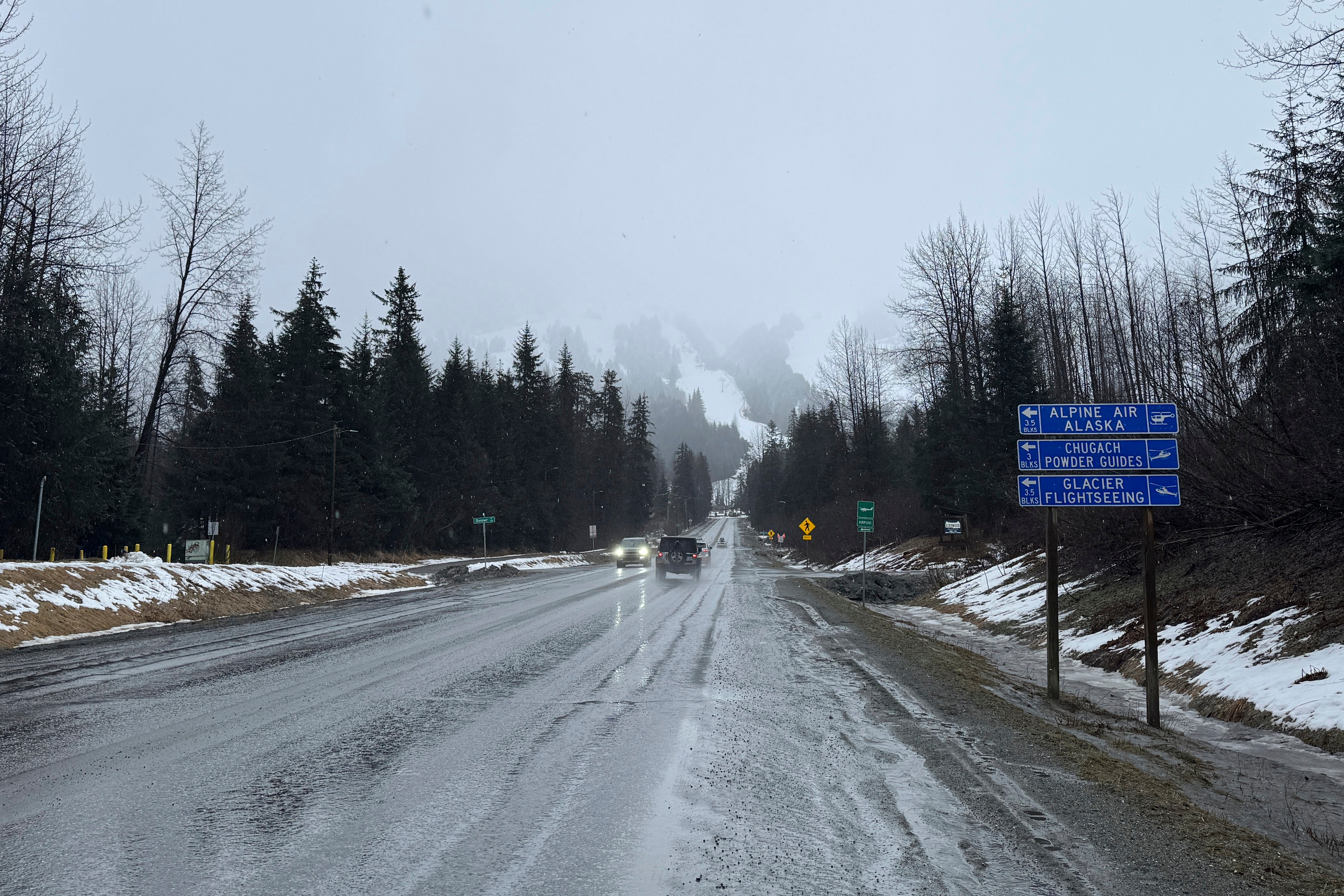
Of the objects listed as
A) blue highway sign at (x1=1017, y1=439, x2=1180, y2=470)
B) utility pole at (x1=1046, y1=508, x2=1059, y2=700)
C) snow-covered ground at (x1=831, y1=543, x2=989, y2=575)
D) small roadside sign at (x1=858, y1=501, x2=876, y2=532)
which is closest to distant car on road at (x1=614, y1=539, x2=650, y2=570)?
snow-covered ground at (x1=831, y1=543, x2=989, y2=575)

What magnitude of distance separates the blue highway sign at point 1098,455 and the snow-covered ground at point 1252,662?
8.18 ft

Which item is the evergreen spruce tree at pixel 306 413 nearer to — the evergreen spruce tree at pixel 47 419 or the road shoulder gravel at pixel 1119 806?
the evergreen spruce tree at pixel 47 419

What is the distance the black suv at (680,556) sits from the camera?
3750cm

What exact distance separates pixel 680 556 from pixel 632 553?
14.4 metres

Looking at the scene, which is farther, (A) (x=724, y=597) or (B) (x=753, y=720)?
(A) (x=724, y=597)

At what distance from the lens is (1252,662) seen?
9.28m

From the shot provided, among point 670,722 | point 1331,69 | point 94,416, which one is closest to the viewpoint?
point 670,722

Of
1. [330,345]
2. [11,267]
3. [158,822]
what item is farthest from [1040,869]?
[330,345]

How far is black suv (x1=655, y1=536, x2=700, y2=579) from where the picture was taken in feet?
123

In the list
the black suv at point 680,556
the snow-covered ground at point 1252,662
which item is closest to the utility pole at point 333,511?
the black suv at point 680,556

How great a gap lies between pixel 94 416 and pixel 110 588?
636 inches

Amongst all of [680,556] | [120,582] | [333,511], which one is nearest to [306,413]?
[333,511]

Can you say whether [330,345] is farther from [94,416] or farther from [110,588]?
[110,588]

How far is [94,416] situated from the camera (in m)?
29.1
